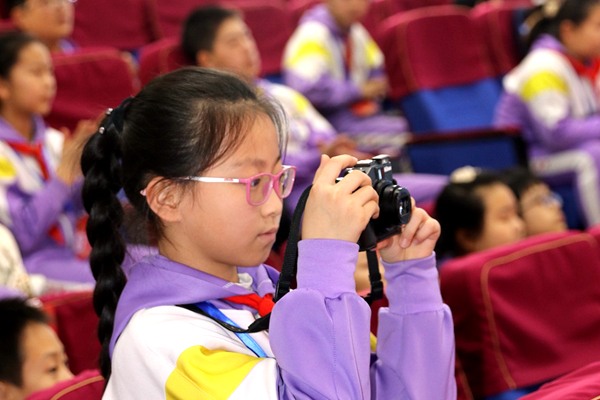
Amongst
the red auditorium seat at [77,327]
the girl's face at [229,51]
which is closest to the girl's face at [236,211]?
the red auditorium seat at [77,327]

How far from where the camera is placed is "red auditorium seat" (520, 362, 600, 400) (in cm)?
98

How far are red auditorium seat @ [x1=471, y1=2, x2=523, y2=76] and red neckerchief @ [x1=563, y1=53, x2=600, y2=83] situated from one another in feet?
2.61

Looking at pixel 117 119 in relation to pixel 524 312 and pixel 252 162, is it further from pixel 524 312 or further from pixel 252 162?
pixel 524 312

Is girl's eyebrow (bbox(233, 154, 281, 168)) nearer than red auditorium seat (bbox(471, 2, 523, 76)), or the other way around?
girl's eyebrow (bbox(233, 154, 281, 168))

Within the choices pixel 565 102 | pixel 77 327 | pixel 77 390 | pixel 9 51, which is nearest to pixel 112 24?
pixel 9 51

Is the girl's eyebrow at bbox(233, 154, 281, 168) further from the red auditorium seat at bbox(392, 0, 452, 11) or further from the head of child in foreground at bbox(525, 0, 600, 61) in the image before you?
the red auditorium seat at bbox(392, 0, 452, 11)

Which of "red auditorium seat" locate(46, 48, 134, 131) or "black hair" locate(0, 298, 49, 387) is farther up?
"red auditorium seat" locate(46, 48, 134, 131)

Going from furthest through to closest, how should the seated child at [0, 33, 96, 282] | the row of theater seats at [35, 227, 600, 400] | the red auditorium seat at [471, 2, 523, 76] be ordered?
the red auditorium seat at [471, 2, 523, 76] < the seated child at [0, 33, 96, 282] < the row of theater seats at [35, 227, 600, 400]

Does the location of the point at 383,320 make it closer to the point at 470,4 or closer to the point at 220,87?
the point at 220,87

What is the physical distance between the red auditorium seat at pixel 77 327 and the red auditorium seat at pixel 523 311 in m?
0.79

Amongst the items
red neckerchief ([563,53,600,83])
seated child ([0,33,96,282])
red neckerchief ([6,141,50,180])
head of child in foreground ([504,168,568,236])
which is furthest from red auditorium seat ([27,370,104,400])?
red neckerchief ([563,53,600,83])

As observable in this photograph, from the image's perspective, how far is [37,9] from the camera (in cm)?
310

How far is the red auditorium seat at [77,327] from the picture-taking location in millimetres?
1605

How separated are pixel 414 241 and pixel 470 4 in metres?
4.13
